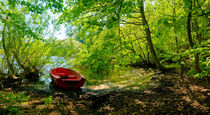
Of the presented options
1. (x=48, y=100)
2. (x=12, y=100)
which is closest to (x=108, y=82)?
(x=48, y=100)

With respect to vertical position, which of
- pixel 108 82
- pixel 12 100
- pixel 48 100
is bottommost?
pixel 108 82

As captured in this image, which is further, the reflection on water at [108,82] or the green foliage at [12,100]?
the reflection on water at [108,82]

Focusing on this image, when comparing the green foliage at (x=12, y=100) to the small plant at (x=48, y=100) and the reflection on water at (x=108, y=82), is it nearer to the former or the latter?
the small plant at (x=48, y=100)

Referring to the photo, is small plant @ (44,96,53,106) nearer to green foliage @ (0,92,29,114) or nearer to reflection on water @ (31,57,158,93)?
green foliage @ (0,92,29,114)

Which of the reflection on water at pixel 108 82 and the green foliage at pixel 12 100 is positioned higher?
the green foliage at pixel 12 100

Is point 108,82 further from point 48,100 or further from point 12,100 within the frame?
point 12,100

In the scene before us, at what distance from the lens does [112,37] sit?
16.1 feet

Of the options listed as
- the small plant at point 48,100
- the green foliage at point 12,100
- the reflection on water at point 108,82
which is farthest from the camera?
the reflection on water at point 108,82

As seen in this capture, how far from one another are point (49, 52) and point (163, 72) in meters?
11.2

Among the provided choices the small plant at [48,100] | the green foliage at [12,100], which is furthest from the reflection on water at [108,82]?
the green foliage at [12,100]

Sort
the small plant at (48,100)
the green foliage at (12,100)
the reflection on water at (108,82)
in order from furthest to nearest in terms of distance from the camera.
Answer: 1. the reflection on water at (108,82)
2. the small plant at (48,100)
3. the green foliage at (12,100)

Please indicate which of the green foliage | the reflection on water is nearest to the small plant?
the green foliage

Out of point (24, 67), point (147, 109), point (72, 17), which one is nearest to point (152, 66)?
point (147, 109)

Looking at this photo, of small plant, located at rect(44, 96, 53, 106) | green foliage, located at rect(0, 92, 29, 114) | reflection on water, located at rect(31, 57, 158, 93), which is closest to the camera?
green foliage, located at rect(0, 92, 29, 114)
